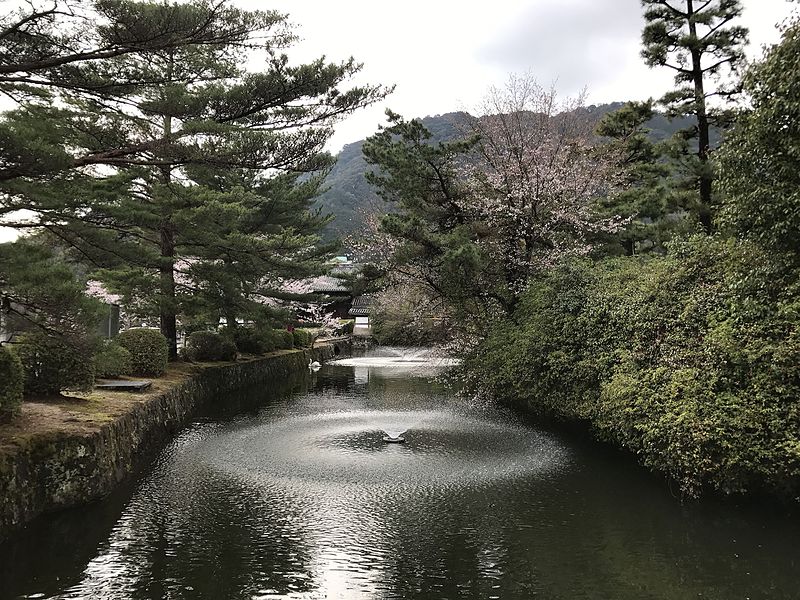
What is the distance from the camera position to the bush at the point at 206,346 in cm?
1605

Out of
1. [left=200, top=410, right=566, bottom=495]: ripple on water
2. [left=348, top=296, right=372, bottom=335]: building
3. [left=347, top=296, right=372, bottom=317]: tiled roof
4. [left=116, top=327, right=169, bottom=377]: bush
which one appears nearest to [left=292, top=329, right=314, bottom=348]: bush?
[left=116, top=327, right=169, bottom=377]: bush

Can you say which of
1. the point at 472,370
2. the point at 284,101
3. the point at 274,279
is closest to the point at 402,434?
the point at 472,370

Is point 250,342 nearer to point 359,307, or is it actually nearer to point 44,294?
point 44,294

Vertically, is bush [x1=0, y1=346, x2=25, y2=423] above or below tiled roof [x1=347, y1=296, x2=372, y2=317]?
below

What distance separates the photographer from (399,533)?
564 cm

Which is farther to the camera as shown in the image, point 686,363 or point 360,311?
point 360,311

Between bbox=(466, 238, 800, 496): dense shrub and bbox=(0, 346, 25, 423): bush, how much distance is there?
753 centimetres

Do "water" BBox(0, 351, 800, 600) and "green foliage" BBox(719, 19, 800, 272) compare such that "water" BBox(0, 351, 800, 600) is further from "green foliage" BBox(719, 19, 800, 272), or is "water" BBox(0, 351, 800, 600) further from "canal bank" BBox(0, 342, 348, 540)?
"green foliage" BBox(719, 19, 800, 272)

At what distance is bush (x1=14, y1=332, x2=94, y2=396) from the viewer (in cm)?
775

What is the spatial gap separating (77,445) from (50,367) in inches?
85.4

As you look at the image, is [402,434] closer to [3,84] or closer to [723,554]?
[723,554]

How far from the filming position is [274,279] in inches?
754

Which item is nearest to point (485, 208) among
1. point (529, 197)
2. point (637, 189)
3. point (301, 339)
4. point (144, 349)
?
point (529, 197)

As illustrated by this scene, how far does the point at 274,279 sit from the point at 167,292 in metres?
5.98
